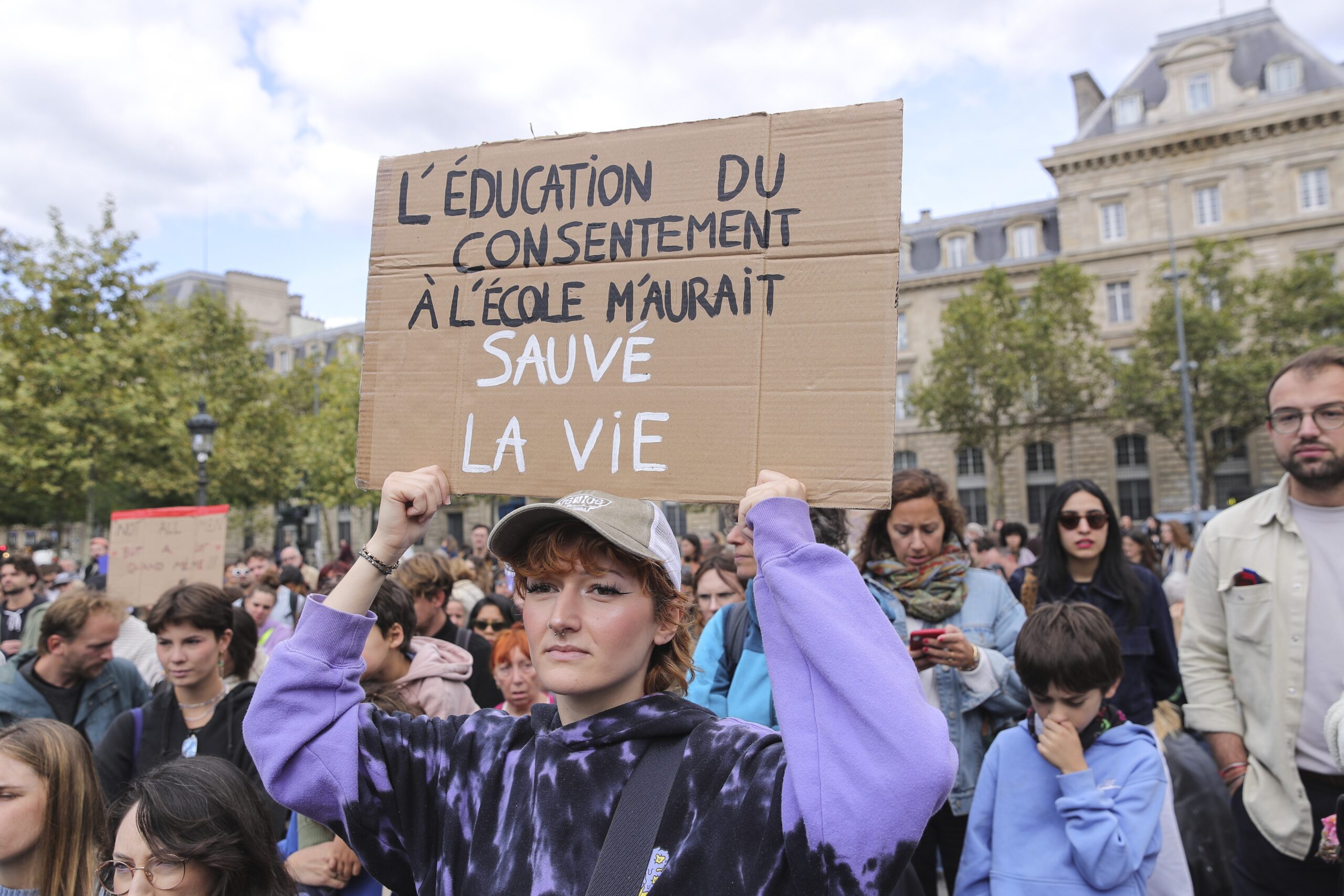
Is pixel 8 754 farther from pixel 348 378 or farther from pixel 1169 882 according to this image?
pixel 348 378

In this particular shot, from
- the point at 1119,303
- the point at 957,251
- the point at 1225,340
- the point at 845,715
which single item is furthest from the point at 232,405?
the point at 1119,303

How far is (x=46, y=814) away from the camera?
8.80 feet

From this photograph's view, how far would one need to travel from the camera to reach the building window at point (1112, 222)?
39250 mm

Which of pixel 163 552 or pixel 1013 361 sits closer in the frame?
pixel 163 552

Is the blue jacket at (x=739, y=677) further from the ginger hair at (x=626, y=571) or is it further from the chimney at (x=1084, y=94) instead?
the chimney at (x=1084, y=94)

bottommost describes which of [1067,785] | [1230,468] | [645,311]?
[1067,785]

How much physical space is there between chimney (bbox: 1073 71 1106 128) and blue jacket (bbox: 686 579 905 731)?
45606 millimetres

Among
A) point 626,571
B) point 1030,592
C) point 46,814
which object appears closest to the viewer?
point 626,571

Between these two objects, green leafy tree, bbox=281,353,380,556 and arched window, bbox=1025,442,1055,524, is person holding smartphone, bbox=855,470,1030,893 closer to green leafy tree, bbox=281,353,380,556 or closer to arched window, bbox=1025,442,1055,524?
green leafy tree, bbox=281,353,380,556

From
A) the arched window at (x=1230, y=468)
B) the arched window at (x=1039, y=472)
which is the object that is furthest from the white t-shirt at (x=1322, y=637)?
the arched window at (x=1039, y=472)

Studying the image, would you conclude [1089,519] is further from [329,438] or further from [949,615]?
[329,438]

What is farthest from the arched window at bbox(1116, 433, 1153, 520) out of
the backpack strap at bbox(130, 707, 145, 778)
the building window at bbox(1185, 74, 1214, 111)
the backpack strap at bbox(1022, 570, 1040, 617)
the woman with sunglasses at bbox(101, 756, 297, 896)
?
the woman with sunglasses at bbox(101, 756, 297, 896)

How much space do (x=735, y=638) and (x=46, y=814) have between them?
2.22 meters

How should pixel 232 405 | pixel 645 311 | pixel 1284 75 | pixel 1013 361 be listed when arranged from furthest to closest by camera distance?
pixel 1284 75 → pixel 1013 361 → pixel 232 405 → pixel 645 311
